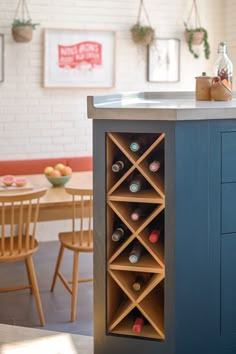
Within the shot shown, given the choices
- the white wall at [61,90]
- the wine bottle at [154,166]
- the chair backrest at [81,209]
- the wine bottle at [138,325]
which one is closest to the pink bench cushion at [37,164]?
the white wall at [61,90]

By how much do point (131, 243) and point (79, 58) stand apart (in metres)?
3.83

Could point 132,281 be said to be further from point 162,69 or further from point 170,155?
point 162,69

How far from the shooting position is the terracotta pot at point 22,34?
5.95 m

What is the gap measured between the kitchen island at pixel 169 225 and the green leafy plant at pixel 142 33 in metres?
3.83

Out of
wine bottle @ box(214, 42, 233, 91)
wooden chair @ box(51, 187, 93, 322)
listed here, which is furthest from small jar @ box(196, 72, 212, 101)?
wooden chair @ box(51, 187, 93, 322)

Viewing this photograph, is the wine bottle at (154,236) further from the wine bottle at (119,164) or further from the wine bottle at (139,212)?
the wine bottle at (119,164)

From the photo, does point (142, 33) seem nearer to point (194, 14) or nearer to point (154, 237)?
point (194, 14)

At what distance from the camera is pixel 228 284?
2719 millimetres

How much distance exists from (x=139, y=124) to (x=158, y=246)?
20.6 inches

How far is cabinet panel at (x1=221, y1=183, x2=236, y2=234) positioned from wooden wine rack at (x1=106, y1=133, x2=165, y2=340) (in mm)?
257

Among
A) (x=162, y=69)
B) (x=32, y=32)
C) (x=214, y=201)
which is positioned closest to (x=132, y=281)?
(x=214, y=201)

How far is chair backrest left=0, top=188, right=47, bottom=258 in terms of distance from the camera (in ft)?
13.7

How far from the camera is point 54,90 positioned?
6344 millimetres

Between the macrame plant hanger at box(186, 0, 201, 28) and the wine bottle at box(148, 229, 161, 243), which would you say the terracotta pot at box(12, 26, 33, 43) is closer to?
the macrame plant hanger at box(186, 0, 201, 28)
